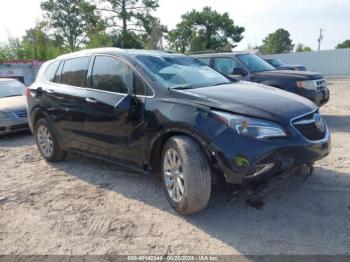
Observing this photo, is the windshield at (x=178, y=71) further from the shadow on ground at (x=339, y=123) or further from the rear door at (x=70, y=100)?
the shadow on ground at (x=339, y=123)

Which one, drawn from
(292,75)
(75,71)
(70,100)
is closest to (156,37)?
(292,75)

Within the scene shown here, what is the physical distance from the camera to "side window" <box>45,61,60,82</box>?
239 inches

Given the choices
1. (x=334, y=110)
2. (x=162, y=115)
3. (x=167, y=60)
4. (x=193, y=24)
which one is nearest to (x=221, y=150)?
(x=162, y=115)

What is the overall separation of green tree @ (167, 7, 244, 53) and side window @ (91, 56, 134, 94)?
41595 mm

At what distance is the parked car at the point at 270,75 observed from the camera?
8539 mm

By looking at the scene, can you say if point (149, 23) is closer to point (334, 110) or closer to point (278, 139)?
point (334, 110)

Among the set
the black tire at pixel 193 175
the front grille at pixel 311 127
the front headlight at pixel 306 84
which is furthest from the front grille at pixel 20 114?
the front grille at pixel 311 127

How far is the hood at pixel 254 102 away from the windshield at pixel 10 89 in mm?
7337

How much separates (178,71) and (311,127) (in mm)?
1724

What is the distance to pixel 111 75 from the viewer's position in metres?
4.84

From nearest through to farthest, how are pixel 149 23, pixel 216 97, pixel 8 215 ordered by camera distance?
pixel 216 97 → pixel 8 215 → pixel 149 23

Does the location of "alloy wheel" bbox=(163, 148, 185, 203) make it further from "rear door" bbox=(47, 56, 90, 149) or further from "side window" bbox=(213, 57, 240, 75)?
"side window" bbox=(213, 57, 240, 75)

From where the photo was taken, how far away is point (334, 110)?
35.1 feet

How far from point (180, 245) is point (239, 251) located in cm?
53
